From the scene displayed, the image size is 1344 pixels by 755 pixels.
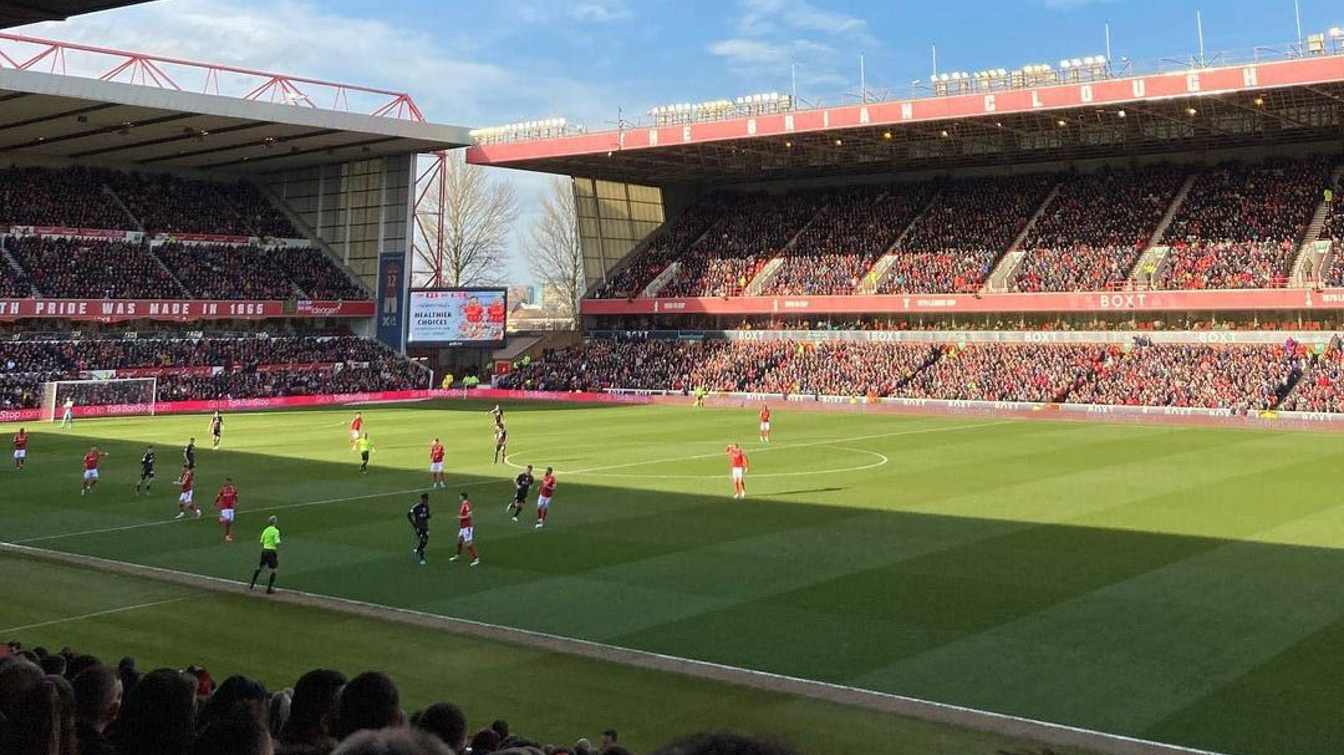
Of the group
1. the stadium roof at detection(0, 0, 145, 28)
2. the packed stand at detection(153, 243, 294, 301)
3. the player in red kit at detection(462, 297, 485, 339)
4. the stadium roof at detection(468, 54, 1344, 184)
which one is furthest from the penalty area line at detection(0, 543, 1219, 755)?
the packed stand at detection(153, 243, 294, 301)

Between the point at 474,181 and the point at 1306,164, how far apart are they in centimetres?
6731

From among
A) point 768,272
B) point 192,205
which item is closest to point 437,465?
point 768,272

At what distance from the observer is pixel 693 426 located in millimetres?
53750

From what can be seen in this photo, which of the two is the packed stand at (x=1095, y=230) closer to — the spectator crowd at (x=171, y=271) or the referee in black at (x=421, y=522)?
the spectator crowd at (x=171, y=271)

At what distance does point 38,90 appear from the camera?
57094mm

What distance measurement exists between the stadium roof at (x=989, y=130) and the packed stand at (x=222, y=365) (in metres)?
15.8

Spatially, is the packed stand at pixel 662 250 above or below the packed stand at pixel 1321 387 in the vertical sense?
above

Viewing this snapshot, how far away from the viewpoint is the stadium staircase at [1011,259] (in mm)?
68500

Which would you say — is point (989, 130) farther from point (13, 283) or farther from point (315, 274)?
point (13, 283)

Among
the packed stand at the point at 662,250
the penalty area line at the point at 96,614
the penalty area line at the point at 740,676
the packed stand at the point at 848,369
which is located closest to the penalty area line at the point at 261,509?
the penalty area line at the point at 740,676

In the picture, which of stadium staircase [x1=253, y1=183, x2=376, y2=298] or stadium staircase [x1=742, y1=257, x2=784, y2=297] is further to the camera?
stadium staircase [x1=253, y1=183, x2=376, y2=298]

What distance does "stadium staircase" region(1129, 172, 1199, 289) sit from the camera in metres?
63.6

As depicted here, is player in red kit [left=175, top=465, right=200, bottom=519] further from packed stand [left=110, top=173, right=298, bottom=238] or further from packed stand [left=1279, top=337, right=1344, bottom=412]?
packed stand [left=110, top=173, right=298, bottom=238]

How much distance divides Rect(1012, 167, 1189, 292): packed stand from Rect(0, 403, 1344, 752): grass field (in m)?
25.0
